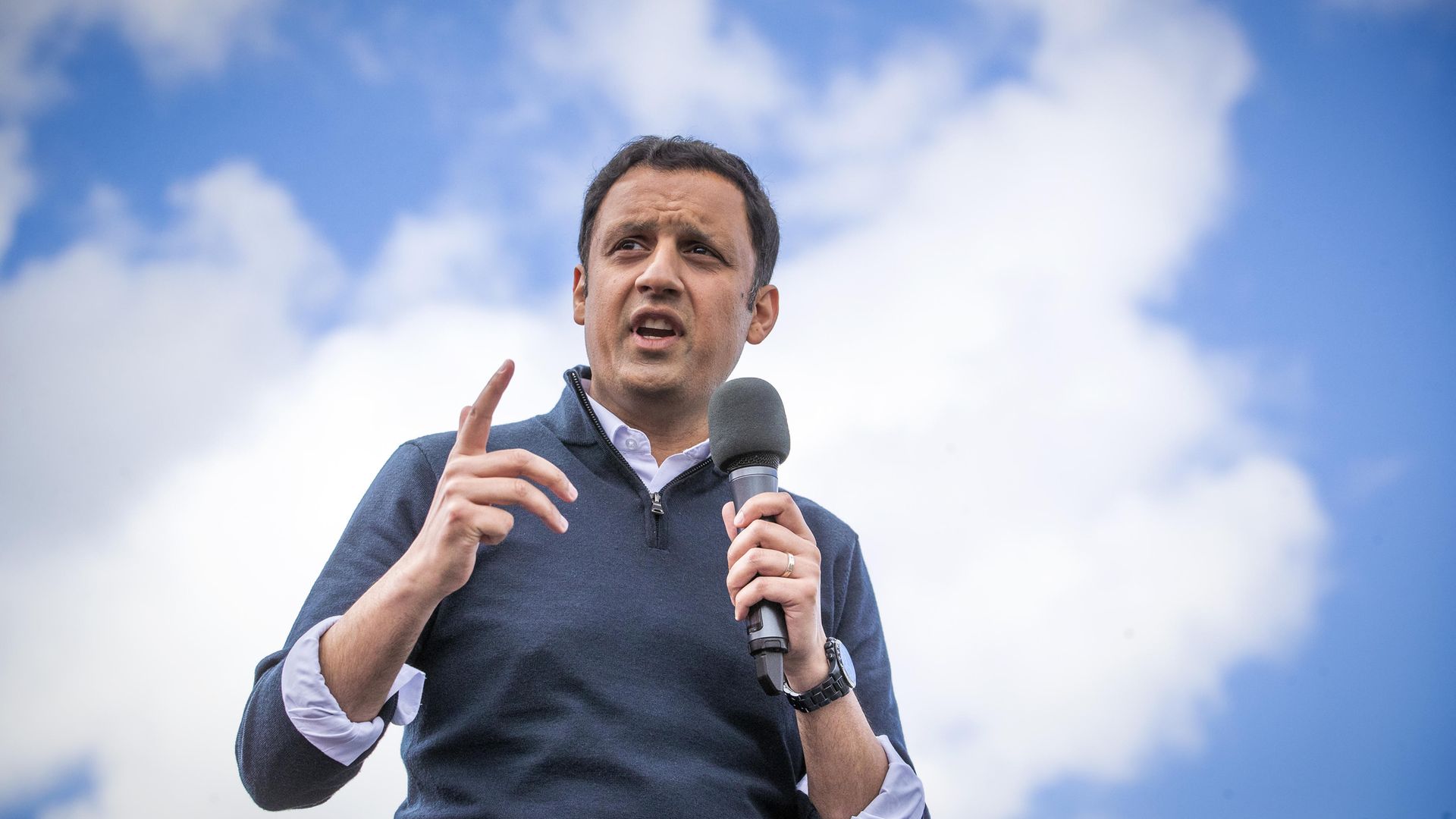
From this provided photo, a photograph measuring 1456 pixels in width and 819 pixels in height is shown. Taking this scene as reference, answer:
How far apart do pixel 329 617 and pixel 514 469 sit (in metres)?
0.70

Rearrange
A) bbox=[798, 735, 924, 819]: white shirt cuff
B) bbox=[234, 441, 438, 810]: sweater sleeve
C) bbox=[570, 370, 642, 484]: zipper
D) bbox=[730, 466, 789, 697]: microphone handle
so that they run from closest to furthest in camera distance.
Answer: bbox=[730, 466, 789, 697]: microphone handle → bbox=[234, 441, 438, 810]: sweater sleeve → bbox=[798, 735, 924, 819]: white shirt cuff → bbox=[570, 370, 642, 484]: zipper

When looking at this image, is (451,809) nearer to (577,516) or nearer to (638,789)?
(638,789)

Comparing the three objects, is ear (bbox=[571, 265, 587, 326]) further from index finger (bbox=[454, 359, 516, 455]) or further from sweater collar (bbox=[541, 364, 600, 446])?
index finger (bbox=[454, 359, 516, 455])

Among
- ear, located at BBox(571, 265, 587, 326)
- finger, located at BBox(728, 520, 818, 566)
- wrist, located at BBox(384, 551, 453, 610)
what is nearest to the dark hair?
ear, located at BBox(571, 265, 587, 326)

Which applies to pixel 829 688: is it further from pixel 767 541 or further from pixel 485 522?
pixel 485 522

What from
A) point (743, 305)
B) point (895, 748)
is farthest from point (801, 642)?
point (743, 305)

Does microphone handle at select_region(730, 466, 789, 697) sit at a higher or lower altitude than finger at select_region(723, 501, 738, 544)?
lower

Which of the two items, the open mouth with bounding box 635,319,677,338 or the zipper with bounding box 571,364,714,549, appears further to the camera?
the open mouth with bounding box 635,319,677,338

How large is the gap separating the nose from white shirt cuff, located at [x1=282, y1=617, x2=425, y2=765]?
4.45ft

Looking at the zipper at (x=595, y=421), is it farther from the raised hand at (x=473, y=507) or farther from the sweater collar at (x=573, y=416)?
the raised hand at (x=473, y=507)

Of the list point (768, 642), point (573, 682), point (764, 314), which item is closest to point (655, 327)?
point (764, 314)

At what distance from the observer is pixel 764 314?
4.00 m

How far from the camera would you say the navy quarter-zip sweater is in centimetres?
256

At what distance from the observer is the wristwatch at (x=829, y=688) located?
8.61ft
